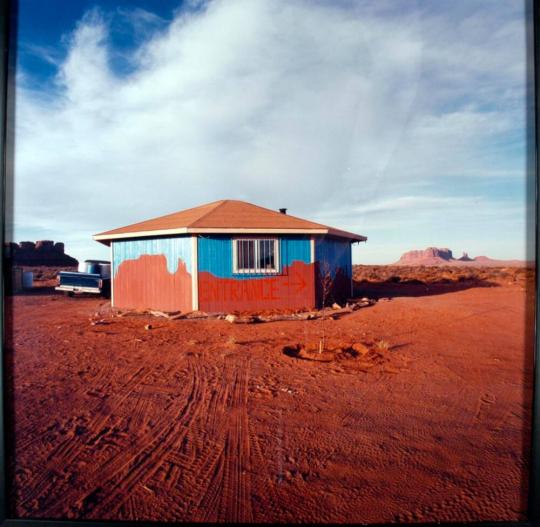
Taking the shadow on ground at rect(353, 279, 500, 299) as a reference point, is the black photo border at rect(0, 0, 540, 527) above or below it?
above

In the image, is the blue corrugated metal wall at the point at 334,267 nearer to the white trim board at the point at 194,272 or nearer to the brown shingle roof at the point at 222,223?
the brown shingle roof at the point at 222,223

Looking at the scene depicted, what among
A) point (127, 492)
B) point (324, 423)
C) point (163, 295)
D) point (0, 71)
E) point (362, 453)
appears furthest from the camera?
point (163, 295)

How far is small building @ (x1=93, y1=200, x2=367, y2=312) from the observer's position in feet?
33.0

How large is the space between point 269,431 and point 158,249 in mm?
→ 8846

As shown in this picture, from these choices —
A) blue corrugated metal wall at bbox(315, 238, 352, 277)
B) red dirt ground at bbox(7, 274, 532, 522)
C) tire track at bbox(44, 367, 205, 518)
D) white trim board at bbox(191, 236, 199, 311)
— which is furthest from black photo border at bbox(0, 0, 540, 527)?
blue corrugated metal wall at bbox(315, 238, 352, 277)

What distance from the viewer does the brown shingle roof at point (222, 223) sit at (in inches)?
396

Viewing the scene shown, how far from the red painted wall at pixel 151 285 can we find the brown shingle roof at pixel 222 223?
3.38 feet

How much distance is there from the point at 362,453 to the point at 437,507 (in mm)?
718

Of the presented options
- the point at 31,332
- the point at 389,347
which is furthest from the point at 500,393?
the point at 31,332

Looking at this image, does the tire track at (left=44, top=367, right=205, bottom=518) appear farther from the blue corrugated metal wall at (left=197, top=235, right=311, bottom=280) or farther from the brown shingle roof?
the brown shingle roof

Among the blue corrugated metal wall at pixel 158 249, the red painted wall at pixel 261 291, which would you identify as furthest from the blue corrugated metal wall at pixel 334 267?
the blue corrugated metal wall at pixel 158 249

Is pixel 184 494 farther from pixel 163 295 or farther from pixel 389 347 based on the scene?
pixel 163 295

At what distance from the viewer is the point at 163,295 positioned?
1061 cm

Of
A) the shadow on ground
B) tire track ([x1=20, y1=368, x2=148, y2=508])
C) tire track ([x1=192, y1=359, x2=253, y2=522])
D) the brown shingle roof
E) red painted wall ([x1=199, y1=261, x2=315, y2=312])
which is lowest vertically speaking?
tire track ([x1=192, y1=359, x2=253, y2=522])
